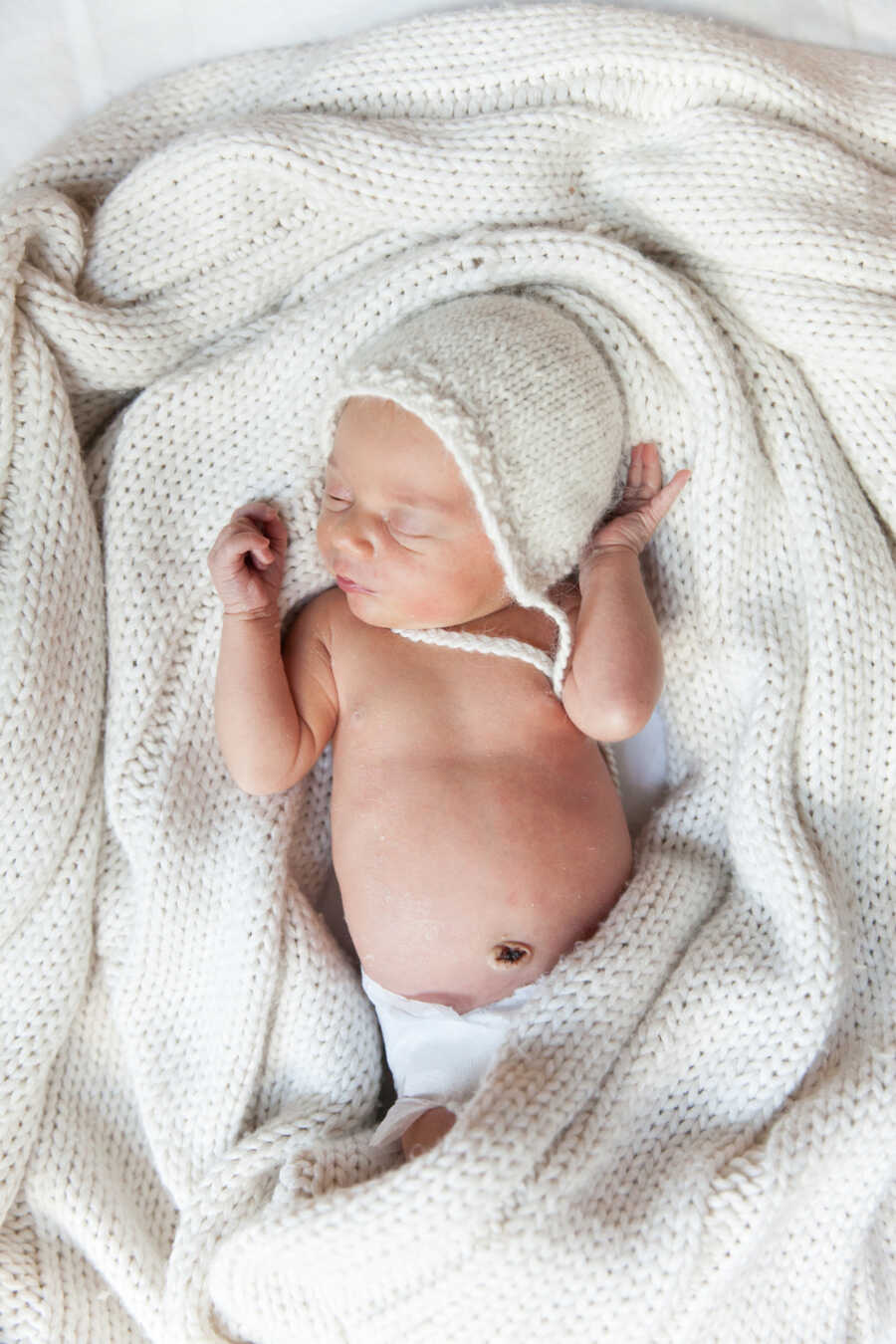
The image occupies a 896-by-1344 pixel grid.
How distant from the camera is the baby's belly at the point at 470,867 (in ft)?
4.24

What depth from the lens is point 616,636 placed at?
131 centimetres

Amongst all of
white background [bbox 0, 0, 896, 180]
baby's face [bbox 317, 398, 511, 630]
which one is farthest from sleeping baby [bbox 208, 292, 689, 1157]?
white background [bbox 0, 0, 896, 180]

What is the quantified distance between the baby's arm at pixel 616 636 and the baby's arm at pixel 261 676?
1.07ft

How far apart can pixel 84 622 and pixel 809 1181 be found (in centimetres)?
107

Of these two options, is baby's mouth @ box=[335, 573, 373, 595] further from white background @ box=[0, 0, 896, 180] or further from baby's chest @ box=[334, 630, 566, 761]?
white background @ box=[0, 0, 896, 180]

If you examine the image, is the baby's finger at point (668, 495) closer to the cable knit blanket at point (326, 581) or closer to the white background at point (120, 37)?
the cable knit blanket at point (326, 581)

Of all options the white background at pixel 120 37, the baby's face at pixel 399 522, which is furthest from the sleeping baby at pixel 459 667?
the white background at pixel 120 37

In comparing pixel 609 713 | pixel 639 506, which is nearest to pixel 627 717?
pixel 609 713

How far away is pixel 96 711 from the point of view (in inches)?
54.3

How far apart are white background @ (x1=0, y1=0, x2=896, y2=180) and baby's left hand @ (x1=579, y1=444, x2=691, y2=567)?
2.02 ft

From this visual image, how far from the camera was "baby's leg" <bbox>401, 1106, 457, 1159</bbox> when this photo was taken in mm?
1246

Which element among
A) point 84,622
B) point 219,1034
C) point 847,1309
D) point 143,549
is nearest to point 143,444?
point 143,549

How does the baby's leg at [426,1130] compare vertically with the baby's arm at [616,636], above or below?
below

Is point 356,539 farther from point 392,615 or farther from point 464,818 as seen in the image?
point 464,818
